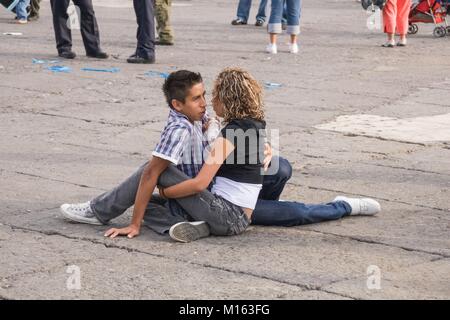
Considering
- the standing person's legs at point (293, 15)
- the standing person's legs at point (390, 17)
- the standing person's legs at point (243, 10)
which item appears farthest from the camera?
the standing person's legs at point (243, 10)

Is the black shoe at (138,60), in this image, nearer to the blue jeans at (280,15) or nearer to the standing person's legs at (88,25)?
the standing person's legs at (88,25)

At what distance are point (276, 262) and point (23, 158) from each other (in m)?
2.97

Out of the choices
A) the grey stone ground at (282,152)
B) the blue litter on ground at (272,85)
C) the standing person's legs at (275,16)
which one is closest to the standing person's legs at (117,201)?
the grey stone ground at (282,152)

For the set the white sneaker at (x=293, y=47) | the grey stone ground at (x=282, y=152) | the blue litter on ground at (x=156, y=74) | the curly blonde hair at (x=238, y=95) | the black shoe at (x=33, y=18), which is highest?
the curly blonde hair at (x=238, y=95)

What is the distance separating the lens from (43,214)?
6504mm

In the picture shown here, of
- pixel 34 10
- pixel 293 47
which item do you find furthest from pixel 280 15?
pixel 34 10

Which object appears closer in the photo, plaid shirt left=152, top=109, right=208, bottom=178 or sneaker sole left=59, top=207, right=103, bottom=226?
plaid shirt left=152, top=109, right=208, bottom=178

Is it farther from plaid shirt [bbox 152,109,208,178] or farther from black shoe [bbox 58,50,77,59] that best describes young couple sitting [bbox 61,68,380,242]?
black shoe [bbox 58,50,77,59]

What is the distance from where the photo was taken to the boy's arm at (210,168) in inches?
234

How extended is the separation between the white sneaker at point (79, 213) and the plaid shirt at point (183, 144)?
0.57 meters

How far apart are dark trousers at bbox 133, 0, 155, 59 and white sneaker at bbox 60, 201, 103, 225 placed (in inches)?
235

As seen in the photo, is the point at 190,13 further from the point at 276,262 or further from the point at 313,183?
the point at 276,262

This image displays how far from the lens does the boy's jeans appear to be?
20.2ft

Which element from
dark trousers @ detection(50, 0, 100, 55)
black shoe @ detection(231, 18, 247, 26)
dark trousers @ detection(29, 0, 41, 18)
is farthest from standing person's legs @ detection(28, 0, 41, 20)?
dark trousers @ detection(50, 0, 100, 55)
